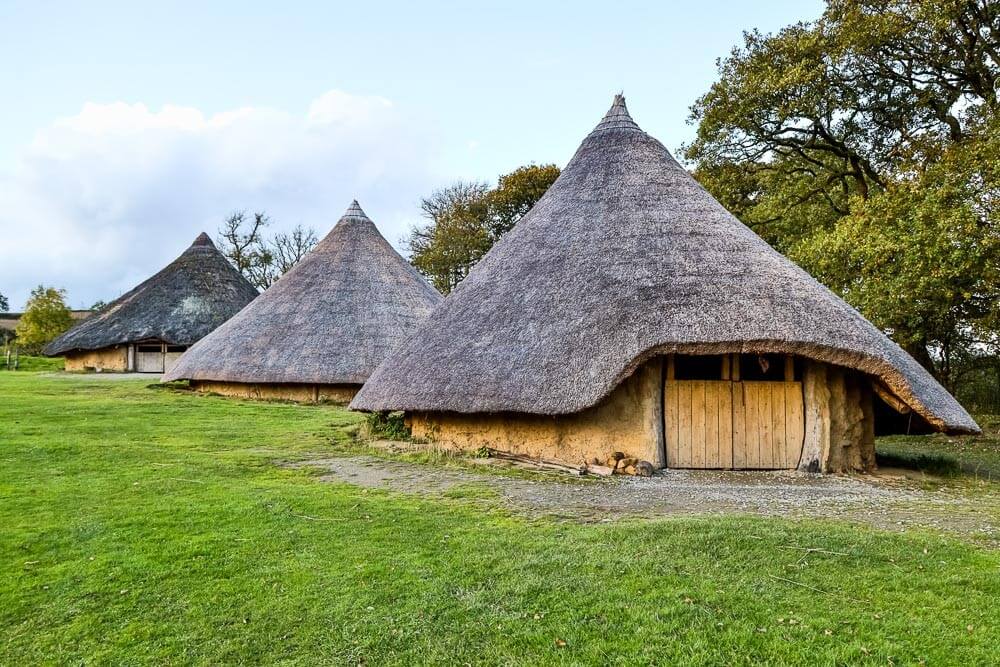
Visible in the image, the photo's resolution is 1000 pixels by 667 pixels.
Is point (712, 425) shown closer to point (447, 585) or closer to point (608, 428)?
point (608, 428)

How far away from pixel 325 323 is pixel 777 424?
15.8 meters

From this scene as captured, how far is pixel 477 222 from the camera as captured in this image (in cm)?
4431

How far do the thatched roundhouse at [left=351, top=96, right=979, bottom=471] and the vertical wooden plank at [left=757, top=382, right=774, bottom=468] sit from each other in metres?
0.02

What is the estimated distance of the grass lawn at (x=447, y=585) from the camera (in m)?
4.49

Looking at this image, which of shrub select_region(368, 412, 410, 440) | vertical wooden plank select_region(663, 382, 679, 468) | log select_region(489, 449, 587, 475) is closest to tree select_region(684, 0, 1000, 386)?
vertical wooden plank select_region(663, 382, 679, 468)

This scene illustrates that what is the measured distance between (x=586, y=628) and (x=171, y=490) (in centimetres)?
630

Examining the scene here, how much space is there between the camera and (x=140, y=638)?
4.71 metres

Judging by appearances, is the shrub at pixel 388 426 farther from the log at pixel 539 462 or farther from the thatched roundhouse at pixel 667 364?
the log at pixel 539 462

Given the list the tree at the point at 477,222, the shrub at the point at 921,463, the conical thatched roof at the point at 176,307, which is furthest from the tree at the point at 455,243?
the shrub at the point at 921,463

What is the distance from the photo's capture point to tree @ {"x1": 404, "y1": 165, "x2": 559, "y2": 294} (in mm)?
42906

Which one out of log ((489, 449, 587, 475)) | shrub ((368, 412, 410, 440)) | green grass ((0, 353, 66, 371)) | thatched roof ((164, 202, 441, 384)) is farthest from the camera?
green grass ((0, 353, 66, 371))

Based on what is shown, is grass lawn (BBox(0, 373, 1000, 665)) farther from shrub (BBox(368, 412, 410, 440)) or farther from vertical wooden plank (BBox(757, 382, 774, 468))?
shrub (BBox(368, 412, 410, 440))

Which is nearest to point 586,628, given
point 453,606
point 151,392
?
point 453,606

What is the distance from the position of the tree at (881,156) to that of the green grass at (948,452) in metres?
2.59
